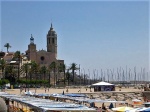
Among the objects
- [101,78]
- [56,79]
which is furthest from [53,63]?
[101,78]

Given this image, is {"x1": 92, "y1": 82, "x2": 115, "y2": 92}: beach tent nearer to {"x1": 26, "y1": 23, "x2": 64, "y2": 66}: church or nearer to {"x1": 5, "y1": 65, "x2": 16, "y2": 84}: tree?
{"x1": 5, "y1": 65, "x2": 16, "y2": 84}: tree

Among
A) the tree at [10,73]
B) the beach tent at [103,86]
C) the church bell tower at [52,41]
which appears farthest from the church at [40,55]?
the beach tent at [103,86]

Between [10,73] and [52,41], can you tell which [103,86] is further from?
[52,41]

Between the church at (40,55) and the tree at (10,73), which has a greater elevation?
the church at (40,55)

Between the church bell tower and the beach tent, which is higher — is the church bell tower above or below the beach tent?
above

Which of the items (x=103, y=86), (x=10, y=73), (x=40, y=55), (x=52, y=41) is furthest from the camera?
(x=52, y=41)

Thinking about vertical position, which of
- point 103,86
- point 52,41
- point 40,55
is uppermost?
point 52,41

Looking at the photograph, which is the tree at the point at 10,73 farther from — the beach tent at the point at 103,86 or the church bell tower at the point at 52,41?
the beach tent at the point at 103,86

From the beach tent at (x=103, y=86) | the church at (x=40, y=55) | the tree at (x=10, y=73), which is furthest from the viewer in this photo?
the church at (x=40, y=55)

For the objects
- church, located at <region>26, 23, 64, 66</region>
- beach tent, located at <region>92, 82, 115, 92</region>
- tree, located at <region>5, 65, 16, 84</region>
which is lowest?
beach tent, located at <region>92, 82, 115, 92</region>

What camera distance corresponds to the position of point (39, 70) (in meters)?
109

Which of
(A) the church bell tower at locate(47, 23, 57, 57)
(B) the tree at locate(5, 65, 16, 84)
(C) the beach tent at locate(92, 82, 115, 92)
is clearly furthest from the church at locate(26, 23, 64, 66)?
(C) the beach tent at locate(92, 82, 115, 92)

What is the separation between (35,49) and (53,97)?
92.4m

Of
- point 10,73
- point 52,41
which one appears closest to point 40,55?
point 52,41
